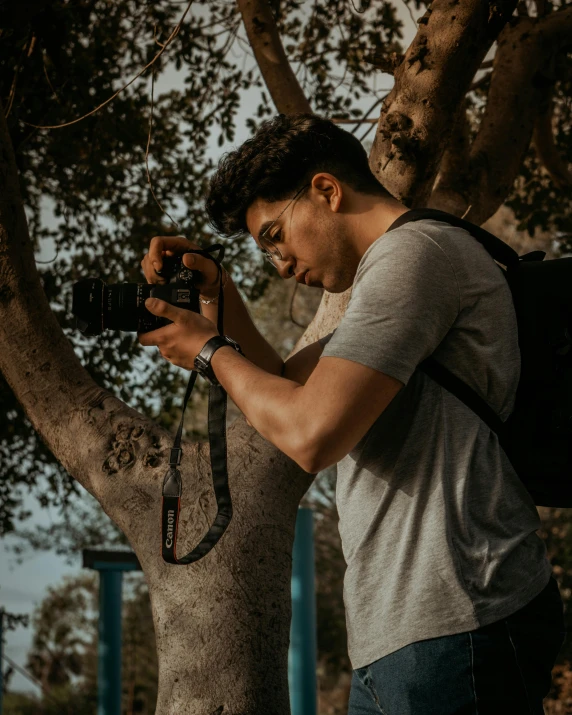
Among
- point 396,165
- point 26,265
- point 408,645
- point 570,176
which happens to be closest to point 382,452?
point 408,645

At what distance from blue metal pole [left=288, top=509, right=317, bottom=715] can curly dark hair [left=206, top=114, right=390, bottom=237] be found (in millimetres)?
4188

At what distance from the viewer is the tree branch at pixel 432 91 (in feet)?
12.3

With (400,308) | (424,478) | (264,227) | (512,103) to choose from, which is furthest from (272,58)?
(424,478)

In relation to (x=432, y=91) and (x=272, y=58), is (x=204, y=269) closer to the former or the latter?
(x=432, y=91)

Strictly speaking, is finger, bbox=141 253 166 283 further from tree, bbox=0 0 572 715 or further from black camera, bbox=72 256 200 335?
tree, bbox=0 0 572 715

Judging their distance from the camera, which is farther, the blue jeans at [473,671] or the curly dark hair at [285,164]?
the curly dark hair at [285,164]

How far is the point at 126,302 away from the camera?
8.01ft

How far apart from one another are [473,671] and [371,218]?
3.37ft

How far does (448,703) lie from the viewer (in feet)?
5.58

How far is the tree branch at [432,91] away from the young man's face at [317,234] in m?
1.60

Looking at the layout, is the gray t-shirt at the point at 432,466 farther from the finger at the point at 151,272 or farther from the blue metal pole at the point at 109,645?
the blue metal pole at the point at 109,645

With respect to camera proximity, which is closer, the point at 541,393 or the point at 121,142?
the point at 541,393

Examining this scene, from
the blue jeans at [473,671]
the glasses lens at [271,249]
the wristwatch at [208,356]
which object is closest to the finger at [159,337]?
the wristwatch at [208,356]

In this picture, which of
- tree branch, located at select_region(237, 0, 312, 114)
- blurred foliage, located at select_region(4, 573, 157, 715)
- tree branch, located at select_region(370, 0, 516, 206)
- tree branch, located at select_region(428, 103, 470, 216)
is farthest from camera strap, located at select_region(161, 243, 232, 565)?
blurred foliage, located at select_region(4, 573, 157, 715)
